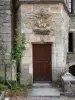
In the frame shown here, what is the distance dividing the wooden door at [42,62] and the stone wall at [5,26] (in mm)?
1335

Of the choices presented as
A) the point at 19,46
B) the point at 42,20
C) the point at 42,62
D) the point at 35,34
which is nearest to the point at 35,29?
the point at 35,34

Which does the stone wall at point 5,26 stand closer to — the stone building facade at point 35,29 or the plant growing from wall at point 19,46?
the stone building facade at point 35,29

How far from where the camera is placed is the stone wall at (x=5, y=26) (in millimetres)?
11211

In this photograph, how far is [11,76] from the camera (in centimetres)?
1120

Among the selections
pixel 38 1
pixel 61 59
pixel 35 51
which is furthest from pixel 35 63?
pixel 38 1

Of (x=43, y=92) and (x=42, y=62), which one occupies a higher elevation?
(x=42, y=62)

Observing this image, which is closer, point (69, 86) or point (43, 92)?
point (69, 86)

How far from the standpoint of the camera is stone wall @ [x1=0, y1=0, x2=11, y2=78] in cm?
1121

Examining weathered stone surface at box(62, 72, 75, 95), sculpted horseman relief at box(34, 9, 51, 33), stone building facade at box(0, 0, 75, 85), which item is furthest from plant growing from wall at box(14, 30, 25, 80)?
weathered stone surface at box(62, 72, 75, 95)

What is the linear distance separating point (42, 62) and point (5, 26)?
2.53 meters

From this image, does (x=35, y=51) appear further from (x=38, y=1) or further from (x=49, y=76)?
(x=38, y=1)

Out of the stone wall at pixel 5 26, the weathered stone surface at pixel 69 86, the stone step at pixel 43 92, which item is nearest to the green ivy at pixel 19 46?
the stone wall at pixel 5 26

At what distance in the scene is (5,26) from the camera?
11258 millimetres

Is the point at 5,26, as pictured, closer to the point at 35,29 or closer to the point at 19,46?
the point at 19,46
